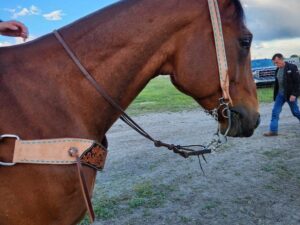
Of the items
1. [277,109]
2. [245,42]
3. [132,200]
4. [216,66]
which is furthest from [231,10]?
[277,109]

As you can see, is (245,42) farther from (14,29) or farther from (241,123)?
(14,29)

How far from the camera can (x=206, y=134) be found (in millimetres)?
10023

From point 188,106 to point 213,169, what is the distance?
9194 millimetres

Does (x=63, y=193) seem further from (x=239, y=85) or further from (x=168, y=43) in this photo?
(x=239, y=85)

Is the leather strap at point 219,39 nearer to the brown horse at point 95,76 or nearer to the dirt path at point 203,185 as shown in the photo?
the brown horse at point 95,76

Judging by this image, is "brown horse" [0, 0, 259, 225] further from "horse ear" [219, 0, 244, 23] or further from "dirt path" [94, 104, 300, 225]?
"dirt path" [94, 104, 300, 225]

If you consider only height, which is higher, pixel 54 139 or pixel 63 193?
pixel 54 139

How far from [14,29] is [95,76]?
73 centimetres

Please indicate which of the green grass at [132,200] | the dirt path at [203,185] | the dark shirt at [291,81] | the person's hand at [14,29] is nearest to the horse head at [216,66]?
the person's hand at [14,29]

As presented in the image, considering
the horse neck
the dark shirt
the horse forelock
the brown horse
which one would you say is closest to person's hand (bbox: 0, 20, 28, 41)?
the brown horse

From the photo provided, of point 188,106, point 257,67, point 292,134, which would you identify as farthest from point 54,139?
point 257,67

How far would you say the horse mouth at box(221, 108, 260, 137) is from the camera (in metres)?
2.37

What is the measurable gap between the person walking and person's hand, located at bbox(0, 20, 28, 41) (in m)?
8.42

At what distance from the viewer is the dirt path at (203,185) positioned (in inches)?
198
